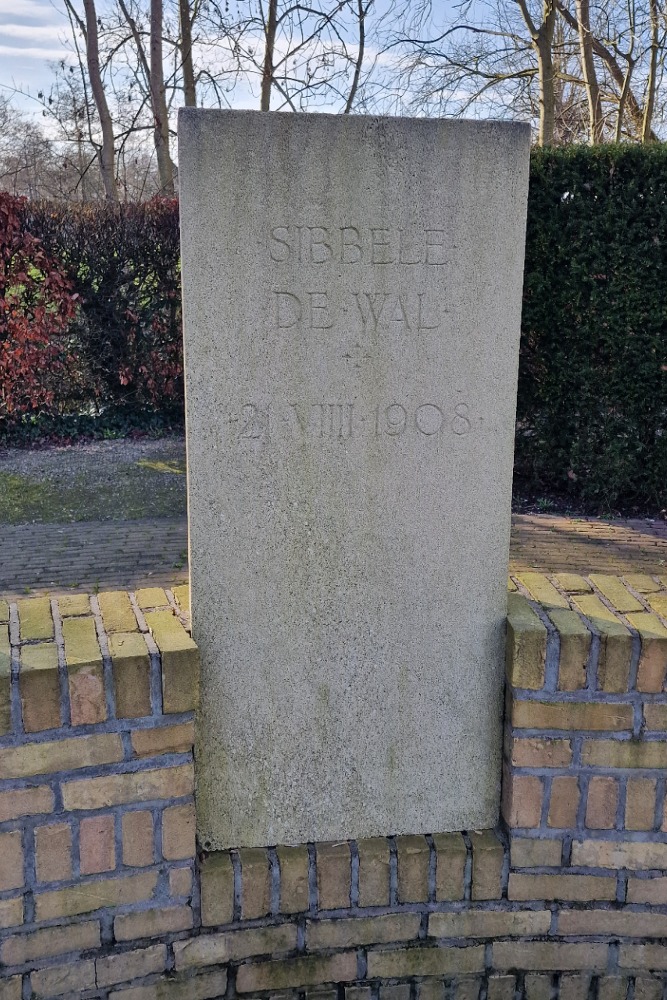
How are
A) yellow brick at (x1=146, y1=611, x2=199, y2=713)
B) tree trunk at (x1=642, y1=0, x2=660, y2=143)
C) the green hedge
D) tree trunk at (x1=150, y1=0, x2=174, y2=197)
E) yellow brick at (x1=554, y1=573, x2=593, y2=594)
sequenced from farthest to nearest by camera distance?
tree trunk at (x1=150, y1=0, x2=174, y2=197), tree trunk at (x1=642, y1=0, x2=660, y2=143), the green hedge, yellow brick at (x1=554, y1=573, x2=593, y2=594), yellow brick at (x1=146, y1=611, x2=199, y2=713)

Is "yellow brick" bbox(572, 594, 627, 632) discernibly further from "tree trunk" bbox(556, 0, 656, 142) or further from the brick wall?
"tree trunk" bbox(556, 0, 656, 142)

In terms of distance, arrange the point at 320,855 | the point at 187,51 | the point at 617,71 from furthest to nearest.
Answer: the point at 187,51 → the point at 617,71 → the point at 320,855

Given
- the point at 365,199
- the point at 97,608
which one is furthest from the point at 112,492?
the point at 365,199

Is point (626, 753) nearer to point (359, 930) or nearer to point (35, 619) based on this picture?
point (359, 930)

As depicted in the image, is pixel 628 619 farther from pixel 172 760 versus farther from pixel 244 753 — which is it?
pixel 172 760

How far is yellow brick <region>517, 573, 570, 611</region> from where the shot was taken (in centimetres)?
217

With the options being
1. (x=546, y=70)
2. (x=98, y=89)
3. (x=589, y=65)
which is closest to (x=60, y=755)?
(x=546, y=70)

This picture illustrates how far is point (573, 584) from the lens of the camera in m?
2.33

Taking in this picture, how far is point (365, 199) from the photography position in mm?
1820

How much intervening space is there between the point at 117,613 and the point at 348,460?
0.68 meters

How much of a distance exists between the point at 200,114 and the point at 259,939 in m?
1.83

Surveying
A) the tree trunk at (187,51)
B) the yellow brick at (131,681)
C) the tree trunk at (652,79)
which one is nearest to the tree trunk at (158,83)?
the tree trunk at (187,51)

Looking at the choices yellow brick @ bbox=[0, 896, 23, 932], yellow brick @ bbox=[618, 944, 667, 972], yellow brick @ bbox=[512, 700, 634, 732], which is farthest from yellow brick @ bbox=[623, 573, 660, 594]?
yellow brick @ bbox=[0, 896, 23, 932]

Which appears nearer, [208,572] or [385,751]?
[208,572]
